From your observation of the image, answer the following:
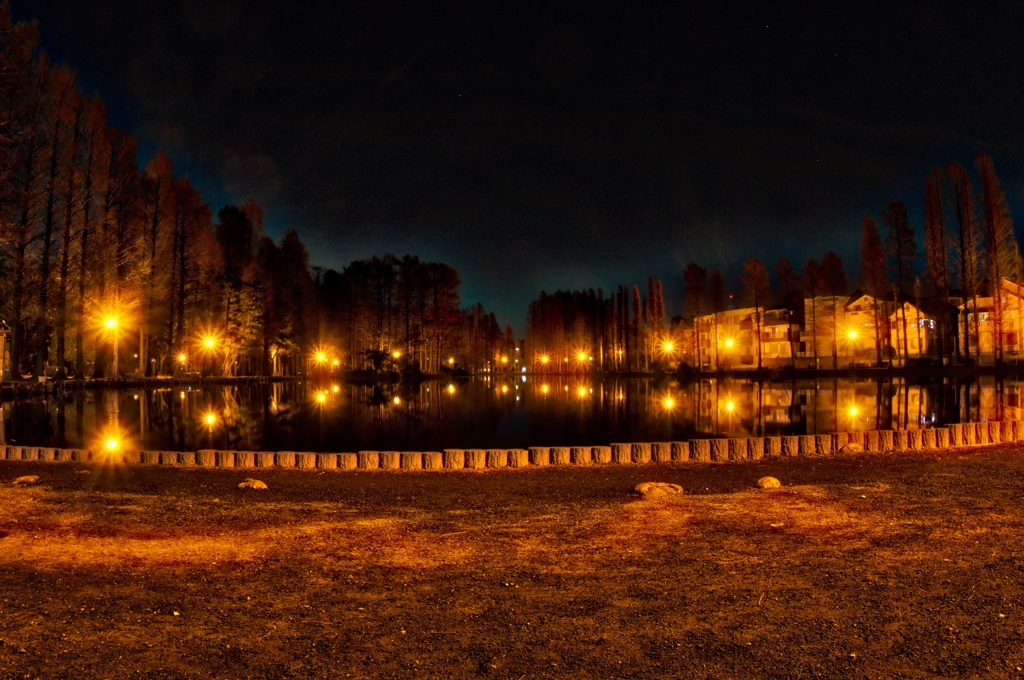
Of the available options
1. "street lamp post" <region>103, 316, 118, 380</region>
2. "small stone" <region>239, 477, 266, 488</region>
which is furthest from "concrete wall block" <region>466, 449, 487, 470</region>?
"street lamp post" <region>103, 316, 118, 380</region>

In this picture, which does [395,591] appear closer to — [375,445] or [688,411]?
[375,445]

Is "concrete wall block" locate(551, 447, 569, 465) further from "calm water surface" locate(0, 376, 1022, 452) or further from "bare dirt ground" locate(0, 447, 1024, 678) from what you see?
"calm water surface" locate(0, 376, 1022, 452)

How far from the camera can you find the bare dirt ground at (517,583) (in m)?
3.96

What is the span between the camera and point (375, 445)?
1738 cm

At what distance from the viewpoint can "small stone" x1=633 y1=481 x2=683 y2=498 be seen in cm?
898

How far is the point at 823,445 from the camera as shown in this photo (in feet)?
42.5

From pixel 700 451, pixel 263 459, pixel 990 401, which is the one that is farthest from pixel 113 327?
pixel 990 401

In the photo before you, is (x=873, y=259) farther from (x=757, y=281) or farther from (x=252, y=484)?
(x=252, y=484)

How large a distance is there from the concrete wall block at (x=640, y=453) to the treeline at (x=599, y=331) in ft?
236

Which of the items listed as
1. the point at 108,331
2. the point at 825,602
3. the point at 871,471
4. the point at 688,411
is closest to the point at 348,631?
the point at 825,602

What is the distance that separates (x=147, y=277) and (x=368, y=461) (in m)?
43.1

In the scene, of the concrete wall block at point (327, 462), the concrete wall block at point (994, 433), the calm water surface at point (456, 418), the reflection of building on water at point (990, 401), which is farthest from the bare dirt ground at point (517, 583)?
the reflection of building on water at point (990, 401)

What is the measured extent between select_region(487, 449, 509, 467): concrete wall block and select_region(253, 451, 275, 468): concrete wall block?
405cm

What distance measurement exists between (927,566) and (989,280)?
57.0 meters
